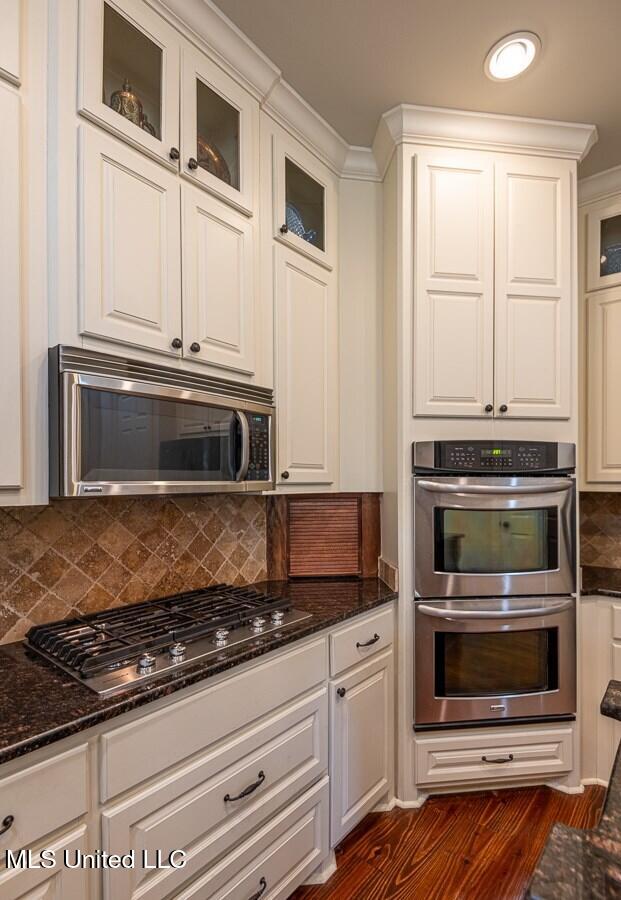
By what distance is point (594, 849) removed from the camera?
1.70 feet

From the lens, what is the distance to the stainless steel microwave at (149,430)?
1155mm

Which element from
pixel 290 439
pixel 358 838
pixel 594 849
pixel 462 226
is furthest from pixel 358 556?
pixel 594 849

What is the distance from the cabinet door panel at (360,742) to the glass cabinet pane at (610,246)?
81.8 inches

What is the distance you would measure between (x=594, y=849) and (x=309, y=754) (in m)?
1.19

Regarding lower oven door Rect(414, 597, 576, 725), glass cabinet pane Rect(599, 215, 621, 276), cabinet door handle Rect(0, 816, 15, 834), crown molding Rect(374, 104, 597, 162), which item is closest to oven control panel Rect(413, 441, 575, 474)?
lower oven door Rect(414, 597, 576, 725)

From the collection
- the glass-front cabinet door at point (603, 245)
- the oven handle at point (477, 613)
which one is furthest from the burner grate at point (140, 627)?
the glass-front cabinet door at point (603, 245)

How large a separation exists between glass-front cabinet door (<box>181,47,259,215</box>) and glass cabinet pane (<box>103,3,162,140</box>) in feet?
0.31

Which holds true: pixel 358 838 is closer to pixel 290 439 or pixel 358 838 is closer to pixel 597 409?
pixel 290 439

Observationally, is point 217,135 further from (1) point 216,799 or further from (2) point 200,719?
(1) point 216,799

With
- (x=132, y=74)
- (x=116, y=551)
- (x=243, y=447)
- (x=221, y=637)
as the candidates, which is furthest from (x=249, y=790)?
(x=132, y=74)

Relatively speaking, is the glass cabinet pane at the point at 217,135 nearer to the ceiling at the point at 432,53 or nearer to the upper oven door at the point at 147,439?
the ceiling at the point at 432,53

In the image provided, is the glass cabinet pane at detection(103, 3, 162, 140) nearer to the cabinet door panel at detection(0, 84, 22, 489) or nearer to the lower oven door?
the cabinet door panel at detection(0, 84, 22, 489)

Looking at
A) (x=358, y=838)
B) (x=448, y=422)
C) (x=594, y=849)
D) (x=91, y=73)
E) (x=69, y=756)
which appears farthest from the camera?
(x=448, y=422)

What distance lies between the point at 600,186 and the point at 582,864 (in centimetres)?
285
